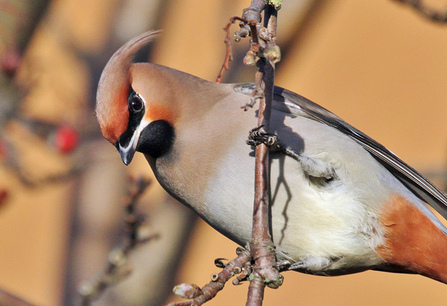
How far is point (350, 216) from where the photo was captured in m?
2.52

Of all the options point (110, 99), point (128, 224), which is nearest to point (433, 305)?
point (128, 224)

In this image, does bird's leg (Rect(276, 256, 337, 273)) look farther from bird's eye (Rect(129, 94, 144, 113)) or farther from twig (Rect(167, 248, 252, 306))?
bird's eye (Rect(129, 94, 144, 113))

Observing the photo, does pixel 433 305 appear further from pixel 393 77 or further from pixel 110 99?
pixel 110 99

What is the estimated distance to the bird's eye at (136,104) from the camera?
98.8 inches

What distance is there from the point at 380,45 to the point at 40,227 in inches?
199

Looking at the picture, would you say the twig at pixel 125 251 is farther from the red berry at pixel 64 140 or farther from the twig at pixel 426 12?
the twig at pixel 426 12

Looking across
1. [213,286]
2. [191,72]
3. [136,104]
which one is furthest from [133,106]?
[191,72]

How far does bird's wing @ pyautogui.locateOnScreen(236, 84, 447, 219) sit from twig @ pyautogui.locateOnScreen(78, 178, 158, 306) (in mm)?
778

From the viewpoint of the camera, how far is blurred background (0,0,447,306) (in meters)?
4.96

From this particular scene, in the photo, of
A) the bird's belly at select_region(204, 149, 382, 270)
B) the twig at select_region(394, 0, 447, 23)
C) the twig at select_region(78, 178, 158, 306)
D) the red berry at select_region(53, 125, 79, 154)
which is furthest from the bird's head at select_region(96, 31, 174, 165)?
the twig at select_region(394, 0, 447, 23)

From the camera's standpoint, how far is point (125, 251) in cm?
279

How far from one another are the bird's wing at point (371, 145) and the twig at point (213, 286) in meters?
0.95

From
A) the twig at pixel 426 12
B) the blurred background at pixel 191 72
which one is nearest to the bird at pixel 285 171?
the twig at pixel 426 12

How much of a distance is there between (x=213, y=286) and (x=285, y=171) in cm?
81
